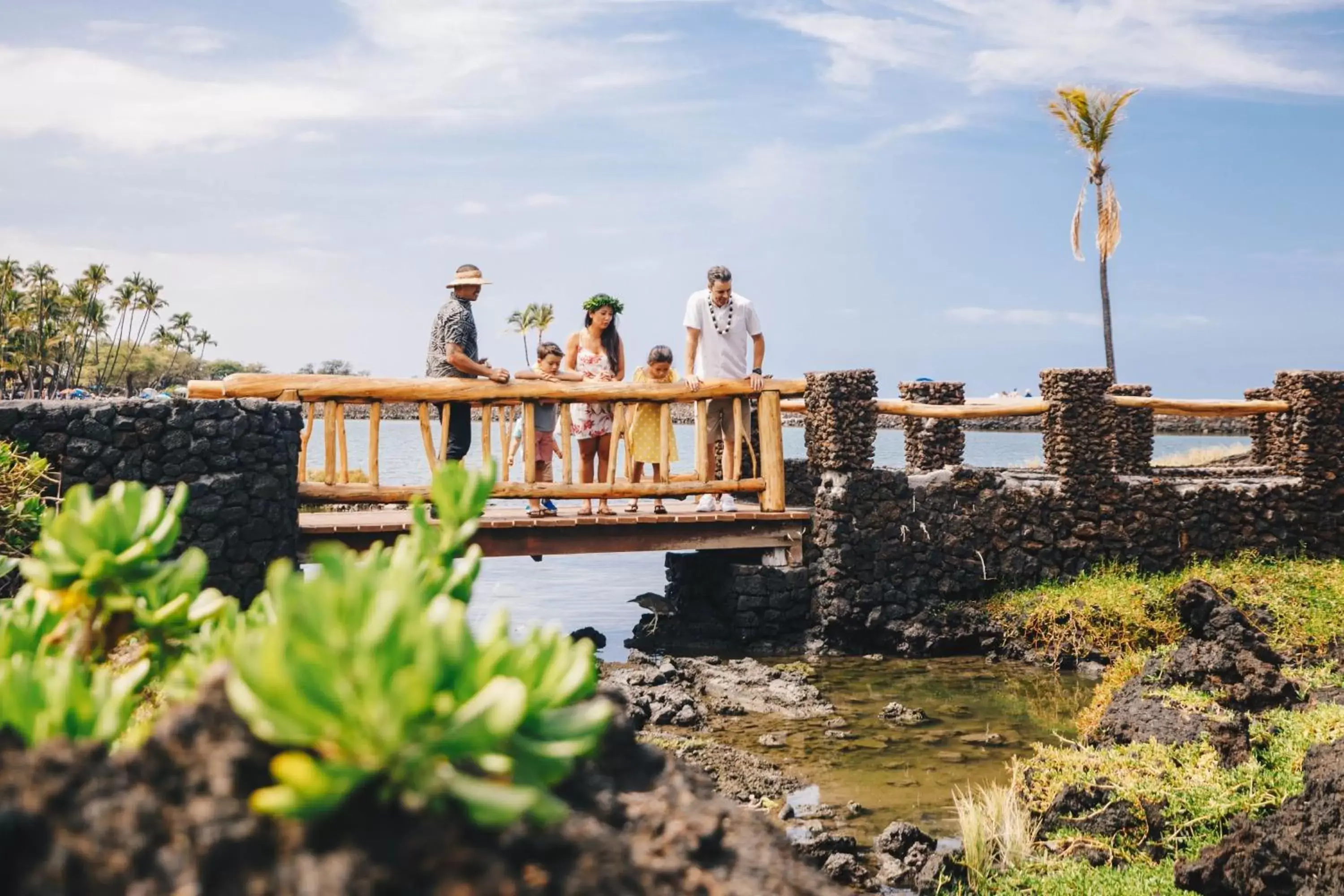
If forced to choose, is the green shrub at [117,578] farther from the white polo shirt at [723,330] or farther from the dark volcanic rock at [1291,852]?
the white polo shirt at [723,330]

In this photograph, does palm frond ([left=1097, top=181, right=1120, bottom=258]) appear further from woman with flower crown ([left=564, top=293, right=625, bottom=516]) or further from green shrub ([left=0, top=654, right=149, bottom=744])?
green shrub ([left=0, top=654, right=149, bottom=744])

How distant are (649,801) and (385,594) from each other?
66 centimetres

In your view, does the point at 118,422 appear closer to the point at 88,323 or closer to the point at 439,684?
the point at 439,684

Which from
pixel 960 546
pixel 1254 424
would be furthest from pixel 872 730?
pixel 1254 424

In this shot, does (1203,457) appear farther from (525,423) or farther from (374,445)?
(374,445)

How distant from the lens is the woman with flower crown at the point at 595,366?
11094mm

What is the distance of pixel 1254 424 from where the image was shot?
1934 cm

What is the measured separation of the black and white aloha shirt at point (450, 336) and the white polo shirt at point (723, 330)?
2.23 m

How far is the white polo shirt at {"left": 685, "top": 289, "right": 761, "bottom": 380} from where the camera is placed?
11328 millimetres

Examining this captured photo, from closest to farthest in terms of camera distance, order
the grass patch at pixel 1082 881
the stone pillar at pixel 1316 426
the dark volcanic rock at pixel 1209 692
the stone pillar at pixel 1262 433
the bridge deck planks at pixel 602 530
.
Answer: the grass patch at pixel 1082 881, the dark volcanic rock at pixel 1209 692, the bridge deck planks at pixel 602 530, the stone pillar at pixel 1316 426, the stone pillar at pixel 1262 433

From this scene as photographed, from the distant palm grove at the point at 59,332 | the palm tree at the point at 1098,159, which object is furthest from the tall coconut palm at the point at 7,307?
the palm tree at the point at 1098,159

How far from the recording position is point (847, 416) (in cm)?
1195

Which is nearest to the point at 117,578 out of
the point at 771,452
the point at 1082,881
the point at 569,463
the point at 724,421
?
the point at 1082,881

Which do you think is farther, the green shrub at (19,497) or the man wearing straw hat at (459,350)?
the man wearing straw hat at (459,350)
